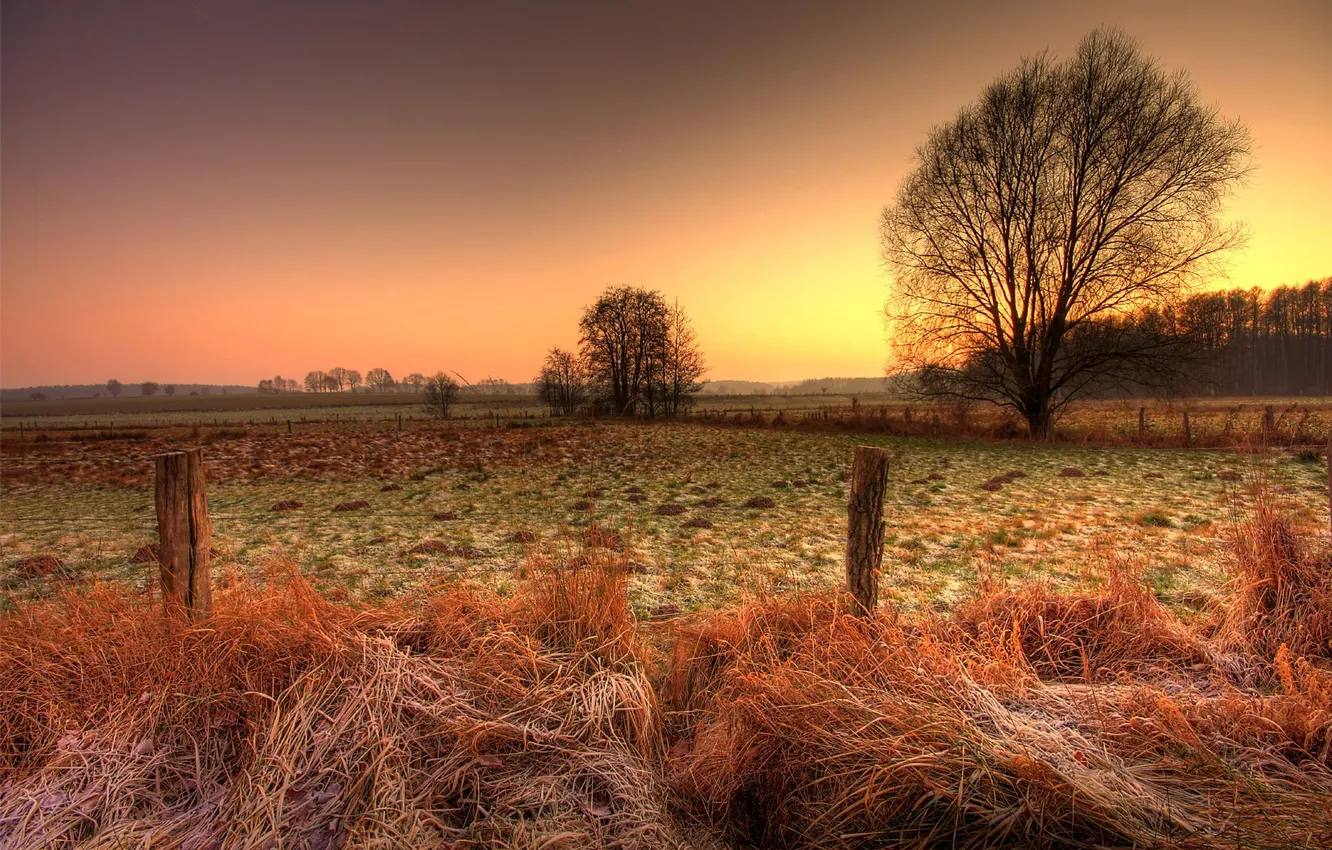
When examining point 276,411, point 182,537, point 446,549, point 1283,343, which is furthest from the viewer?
point 276,411

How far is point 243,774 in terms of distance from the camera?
2820 millimetres

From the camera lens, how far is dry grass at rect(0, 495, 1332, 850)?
8.14 ft

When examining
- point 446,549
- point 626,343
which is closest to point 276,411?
point 626,343

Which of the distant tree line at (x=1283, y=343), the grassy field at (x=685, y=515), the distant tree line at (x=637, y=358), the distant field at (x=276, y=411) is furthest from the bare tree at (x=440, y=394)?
the distant tree line at (x=1283, y=343)

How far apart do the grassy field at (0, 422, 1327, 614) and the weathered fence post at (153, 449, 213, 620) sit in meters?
0.49

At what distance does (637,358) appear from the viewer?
4428 centimetres

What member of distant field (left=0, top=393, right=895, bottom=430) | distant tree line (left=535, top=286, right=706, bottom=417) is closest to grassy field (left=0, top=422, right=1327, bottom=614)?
distant tree line (left=535, top=286, right=706, bottom=417)

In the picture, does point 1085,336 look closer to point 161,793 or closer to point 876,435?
point 876,435

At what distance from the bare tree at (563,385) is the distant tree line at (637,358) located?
18.9 ft

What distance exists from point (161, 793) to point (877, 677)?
414 centimetres

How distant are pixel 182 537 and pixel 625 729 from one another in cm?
333

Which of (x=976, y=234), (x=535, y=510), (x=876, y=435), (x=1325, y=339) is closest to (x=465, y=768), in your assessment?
(x=535, y=510)

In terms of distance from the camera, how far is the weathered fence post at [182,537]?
3.53 metres

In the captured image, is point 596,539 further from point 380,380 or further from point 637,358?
point 380,380
